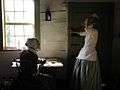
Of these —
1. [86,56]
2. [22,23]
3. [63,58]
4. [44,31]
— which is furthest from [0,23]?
[86,56]

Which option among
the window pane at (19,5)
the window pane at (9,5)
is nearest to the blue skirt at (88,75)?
the window pane at (19,5)

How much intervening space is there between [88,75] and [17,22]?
204cm

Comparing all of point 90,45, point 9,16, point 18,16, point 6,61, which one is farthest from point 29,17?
point 90,45

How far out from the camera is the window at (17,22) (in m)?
6.89

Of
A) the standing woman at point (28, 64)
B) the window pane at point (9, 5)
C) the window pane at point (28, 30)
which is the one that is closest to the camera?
the standing woman at point (28, 64)

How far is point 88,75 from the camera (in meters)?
6.19

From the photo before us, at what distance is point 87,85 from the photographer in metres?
6.23

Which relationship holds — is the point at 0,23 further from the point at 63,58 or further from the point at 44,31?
the point at 63,58

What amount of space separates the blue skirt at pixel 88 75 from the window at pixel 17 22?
56.1 inches

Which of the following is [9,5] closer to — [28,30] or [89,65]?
[28,30]

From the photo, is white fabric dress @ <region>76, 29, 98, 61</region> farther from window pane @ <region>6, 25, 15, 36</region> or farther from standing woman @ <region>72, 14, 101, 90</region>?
window pane @ <region>6, 25, 15, 36</region>

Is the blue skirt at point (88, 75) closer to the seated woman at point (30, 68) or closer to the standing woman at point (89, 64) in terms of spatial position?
the standing woman at point (89, 64)

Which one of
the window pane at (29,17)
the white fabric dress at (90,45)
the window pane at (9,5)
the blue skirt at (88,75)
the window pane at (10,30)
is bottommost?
the blue skirt at (88,75)

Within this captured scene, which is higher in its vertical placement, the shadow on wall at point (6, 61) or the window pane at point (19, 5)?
the window pane at point (19, 5)
